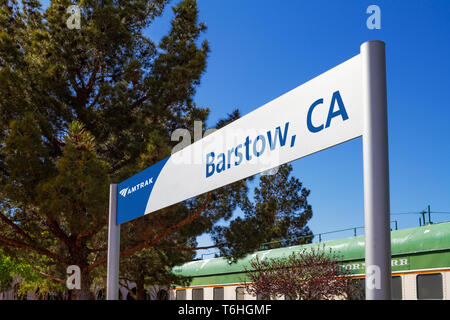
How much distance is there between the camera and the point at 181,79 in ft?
43.3

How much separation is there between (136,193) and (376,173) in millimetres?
3940

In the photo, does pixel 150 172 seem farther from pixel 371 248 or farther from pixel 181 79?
pixel 181 79

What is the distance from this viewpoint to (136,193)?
620 centimetres

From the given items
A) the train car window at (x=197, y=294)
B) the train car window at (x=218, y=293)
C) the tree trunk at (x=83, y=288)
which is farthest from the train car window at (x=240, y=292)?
the tree trunk at (x=83, y=288)

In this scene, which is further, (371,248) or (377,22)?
(377,22)

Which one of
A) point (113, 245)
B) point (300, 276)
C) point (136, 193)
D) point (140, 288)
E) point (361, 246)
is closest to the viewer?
point (136, 193)

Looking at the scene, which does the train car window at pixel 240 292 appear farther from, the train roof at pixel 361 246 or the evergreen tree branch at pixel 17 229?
the evergreen tree branch at pixel 17 229

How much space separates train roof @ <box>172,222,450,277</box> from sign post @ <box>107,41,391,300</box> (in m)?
8.71

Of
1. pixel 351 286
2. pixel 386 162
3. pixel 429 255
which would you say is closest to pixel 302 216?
pixel 351 286

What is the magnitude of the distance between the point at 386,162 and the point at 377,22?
65.5 inches

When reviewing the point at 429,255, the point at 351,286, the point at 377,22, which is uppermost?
the point at 377,22

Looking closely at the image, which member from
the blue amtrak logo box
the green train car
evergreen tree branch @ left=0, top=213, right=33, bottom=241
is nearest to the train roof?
the green train car

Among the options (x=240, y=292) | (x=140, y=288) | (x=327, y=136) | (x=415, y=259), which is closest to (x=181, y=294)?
(x=140, y=288)

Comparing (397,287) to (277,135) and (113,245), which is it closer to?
(113,245)
